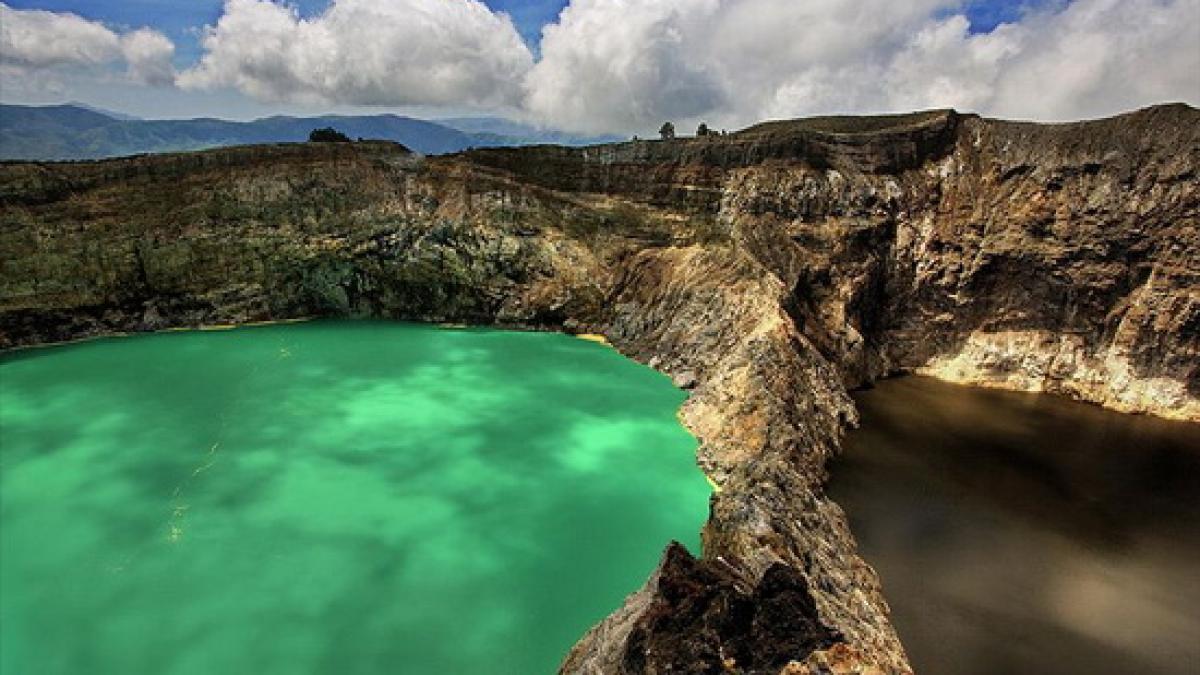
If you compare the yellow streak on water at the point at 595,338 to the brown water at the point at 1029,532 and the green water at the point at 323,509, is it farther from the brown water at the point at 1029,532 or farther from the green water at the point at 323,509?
the brown water at the point at 1029,532

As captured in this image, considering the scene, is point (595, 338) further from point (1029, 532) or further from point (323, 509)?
point (1029, 532)

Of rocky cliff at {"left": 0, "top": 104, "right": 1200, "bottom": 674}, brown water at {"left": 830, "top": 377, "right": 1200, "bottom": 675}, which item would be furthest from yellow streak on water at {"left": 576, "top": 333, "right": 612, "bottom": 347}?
brown water at {"left": 830, "top": 377, "right": 1200, "bottom": 675}

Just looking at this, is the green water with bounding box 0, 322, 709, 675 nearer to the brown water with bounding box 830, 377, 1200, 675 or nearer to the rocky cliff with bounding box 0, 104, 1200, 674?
the rocky cliff with bounding box 0, 104, 1200, 674

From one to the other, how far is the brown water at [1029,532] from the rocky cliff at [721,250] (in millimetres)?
2814

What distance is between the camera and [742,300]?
2745 centimetres

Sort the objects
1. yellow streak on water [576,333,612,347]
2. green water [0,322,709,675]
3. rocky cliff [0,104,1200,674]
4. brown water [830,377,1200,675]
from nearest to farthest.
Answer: green water [0,322,709,675], brown water [830,377,1200,675], rocky cliff [0,104,1200,674], yellow streak on water [576,333,612,347]

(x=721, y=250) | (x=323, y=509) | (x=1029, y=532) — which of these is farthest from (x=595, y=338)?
(x=1029, y=532)

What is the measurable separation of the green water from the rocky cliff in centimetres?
421

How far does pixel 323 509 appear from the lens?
17078 millimetres

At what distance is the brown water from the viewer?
14.0m

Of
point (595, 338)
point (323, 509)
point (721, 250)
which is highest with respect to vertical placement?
point (721, 250)

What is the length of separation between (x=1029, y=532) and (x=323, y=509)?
1901 cm

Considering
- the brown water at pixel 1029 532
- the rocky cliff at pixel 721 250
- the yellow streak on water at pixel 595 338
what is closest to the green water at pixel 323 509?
the yellow streak on water at pixel 595 338

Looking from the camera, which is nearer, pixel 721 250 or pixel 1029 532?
pixel 1029 532
